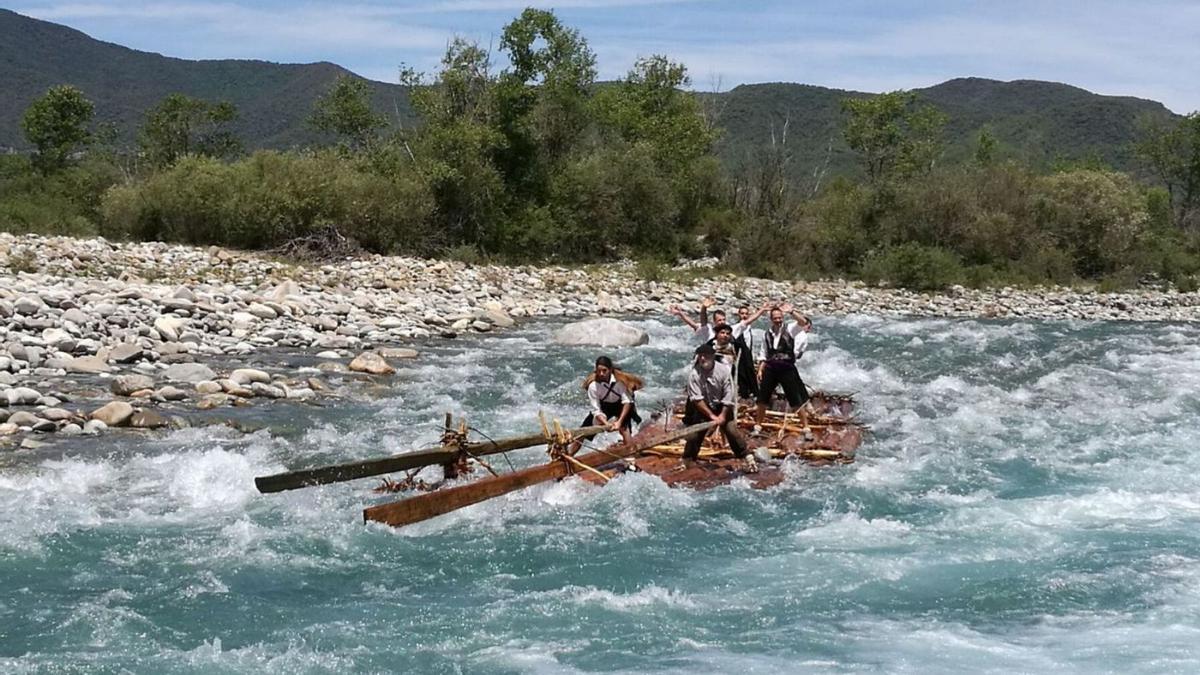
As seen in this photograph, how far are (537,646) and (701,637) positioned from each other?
1136 millimetres

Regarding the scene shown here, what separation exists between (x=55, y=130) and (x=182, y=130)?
4.65 m

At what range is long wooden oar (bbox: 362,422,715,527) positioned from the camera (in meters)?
9.10

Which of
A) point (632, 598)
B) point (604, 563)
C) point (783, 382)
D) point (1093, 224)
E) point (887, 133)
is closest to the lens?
point (632, 598)

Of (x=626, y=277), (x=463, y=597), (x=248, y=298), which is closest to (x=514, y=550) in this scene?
(x=463, y=597)

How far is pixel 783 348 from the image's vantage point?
13.3m

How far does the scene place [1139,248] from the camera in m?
38.0

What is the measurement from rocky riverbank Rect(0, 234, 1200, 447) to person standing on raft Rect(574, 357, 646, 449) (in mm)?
4795

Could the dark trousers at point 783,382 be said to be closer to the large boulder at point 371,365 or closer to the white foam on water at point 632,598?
the white foam on water at point 632,598

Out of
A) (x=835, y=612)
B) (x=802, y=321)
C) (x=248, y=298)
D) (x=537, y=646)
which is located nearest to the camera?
(x=537, y=646)

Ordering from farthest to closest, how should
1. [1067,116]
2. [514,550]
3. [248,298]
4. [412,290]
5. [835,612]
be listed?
[1067,116]
[412,290]
[248,298]
[514,550]
[835,612]

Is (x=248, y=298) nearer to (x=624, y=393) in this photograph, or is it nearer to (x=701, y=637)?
(x=624, y=393)

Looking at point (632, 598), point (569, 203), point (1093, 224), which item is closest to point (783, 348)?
point (632, 598)

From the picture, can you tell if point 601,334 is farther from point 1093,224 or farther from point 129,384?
point 1093,224

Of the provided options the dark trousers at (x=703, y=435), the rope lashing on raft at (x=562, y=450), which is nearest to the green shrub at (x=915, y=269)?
the dark trousers at (x=703, y=435)
